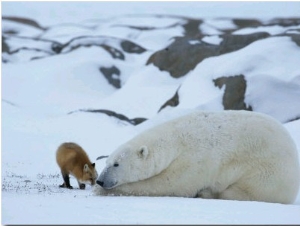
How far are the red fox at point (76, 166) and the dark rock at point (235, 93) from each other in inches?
305

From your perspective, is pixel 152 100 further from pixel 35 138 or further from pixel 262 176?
pixel 262 176

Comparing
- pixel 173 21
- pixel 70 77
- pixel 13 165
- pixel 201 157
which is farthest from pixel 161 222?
pixel 173 21

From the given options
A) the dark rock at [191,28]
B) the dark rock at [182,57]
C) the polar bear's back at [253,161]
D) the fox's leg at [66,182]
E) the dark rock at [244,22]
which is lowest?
the dark rock at [244,22]

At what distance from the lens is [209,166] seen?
691 cm

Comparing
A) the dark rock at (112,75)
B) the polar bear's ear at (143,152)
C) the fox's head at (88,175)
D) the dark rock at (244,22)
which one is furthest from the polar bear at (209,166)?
the dark rock at (244,22)

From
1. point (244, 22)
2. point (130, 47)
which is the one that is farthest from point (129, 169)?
point (244, 22)

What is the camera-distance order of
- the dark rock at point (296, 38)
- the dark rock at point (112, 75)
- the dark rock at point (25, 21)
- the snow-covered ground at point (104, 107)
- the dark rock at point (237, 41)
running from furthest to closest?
1. the dark rock at point (25, 21)
2. the dark rock at point (112, 75)
3. the dark rock at point (237, 41)
4. the dark rock at point (296, 38)
5. the snow-covered ground at point (104, 107)

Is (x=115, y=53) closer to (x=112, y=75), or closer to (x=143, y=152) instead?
(x=112, y=75)

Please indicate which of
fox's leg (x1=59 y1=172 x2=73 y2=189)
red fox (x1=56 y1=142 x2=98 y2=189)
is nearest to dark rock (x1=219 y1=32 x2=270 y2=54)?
red fox (x1=56 y1=142 x2=98 y2=189)

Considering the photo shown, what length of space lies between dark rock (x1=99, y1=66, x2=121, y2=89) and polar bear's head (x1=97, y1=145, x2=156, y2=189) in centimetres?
2321

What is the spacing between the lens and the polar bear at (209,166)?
273 inches

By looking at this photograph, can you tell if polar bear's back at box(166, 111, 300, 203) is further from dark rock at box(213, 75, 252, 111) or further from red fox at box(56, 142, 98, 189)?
dark rock at box(213, 75, 252, 111)

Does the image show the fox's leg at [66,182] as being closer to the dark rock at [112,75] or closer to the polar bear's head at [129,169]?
the polar bear's head at [129,169]

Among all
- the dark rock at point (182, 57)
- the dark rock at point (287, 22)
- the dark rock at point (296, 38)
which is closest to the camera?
the dark rock at point (296, 38)
